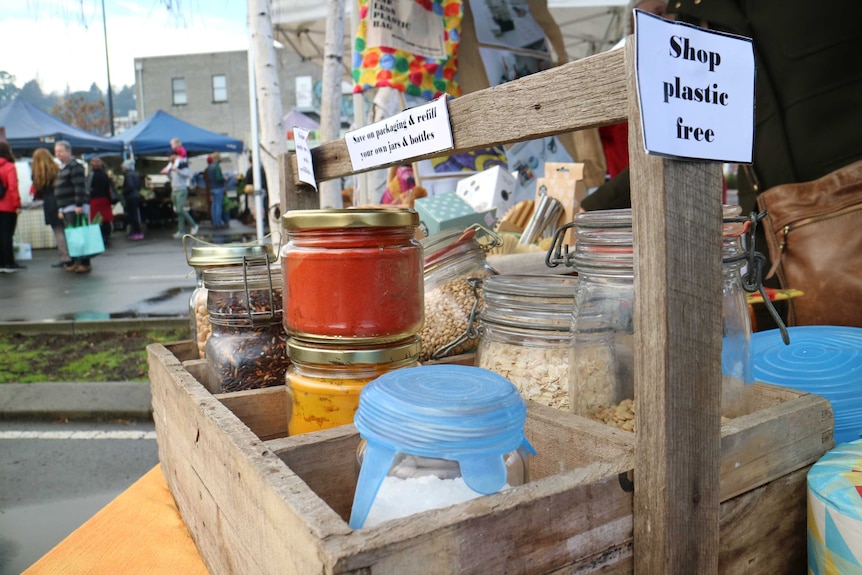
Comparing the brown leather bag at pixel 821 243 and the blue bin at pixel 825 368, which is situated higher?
the brown leather bag at pixel 821 243

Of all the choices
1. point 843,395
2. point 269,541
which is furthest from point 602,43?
point 269,541

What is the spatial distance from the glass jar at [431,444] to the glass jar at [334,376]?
0.73 ft

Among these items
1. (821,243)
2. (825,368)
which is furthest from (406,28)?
(825,368)

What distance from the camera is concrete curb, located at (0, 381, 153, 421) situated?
12.2 ft

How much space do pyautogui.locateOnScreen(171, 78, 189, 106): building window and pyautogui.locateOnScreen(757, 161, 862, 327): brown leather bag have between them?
105ft

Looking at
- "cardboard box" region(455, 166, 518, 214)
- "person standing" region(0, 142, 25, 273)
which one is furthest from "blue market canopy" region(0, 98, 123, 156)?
"cardboard box" region(455, 166, 518, 214)

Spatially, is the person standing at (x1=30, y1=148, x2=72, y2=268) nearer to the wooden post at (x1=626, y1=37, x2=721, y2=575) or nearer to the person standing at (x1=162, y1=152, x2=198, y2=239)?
the person standing at (x1=162, y1=152, x2=198, y2=239)

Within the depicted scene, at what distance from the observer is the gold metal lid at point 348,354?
85 centimetres

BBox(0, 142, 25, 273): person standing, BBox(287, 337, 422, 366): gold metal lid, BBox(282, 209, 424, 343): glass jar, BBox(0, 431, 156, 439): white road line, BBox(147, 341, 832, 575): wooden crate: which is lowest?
BBox(0, 431, 156, 439): white road line

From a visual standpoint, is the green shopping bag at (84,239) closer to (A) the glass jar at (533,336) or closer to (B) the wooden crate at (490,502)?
(B) the wooden crate at (490,502)

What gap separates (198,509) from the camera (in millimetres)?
933

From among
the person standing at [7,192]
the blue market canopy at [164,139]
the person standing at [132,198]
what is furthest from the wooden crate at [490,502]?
the blue market canopy at [164,139]

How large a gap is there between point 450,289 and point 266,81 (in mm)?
2288

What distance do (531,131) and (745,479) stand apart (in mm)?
471
